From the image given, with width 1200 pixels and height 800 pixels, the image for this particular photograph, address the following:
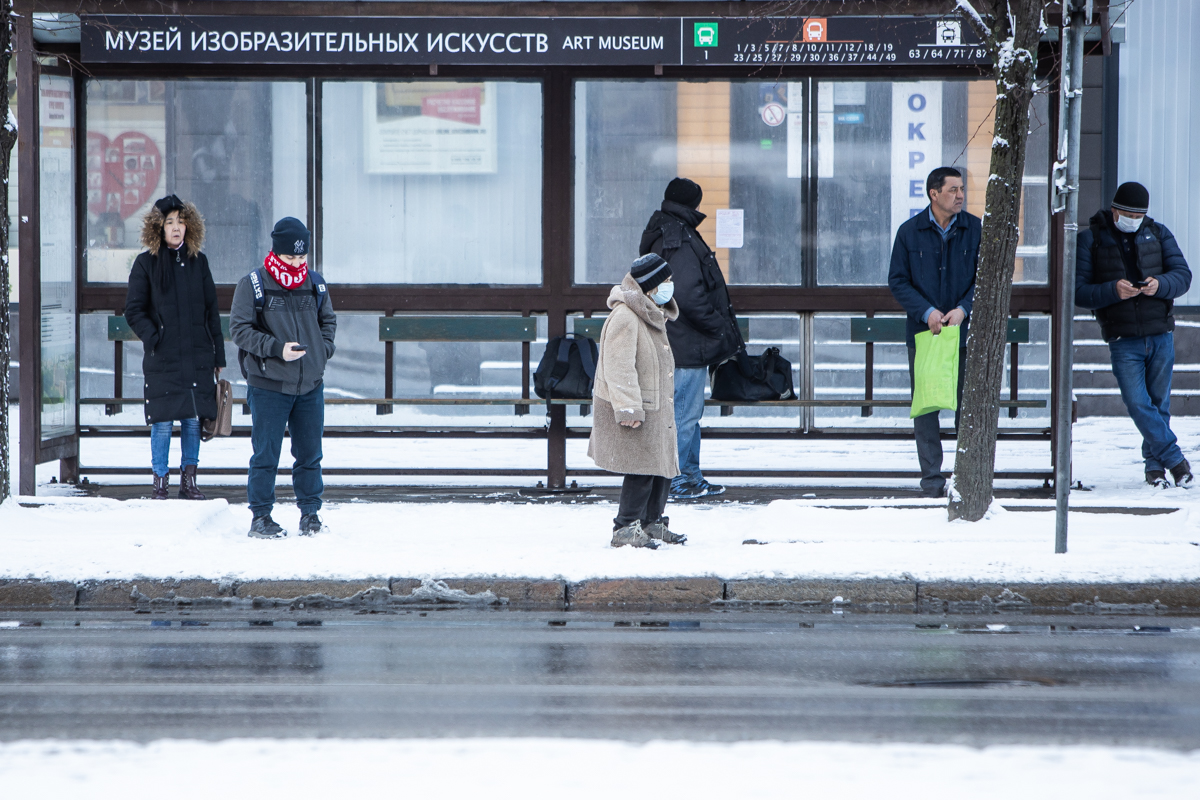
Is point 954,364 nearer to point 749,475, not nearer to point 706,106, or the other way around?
point 749,475

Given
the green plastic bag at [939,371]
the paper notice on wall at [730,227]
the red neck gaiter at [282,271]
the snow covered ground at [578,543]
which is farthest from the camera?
the paper notice on wall at [730,227]

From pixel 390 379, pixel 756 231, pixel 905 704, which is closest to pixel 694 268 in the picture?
pixel 756 231

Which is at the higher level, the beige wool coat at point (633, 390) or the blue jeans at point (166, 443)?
the beige wool coat at point (633, 390)

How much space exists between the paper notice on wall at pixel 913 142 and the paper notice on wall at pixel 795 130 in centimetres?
69

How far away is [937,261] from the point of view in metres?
9.30

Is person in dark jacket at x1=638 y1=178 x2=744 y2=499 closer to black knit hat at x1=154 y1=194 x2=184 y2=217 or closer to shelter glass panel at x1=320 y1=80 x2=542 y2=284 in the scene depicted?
shelter glass panel at x1=320 y1=80 x2=542 y2=284

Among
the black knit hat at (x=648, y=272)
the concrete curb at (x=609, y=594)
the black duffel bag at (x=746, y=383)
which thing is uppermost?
the black knit hat at (x=648, y=272)

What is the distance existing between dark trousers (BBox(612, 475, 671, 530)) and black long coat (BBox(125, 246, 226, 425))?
3.23 meters

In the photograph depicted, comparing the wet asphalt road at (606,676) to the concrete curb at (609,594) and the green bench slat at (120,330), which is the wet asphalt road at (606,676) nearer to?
the concrete curb at (609,594)

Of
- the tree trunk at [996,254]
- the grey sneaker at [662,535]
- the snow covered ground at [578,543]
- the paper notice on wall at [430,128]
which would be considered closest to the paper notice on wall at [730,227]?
the paper notice on wall at [430,128]

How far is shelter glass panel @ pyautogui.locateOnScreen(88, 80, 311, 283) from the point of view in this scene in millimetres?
10641

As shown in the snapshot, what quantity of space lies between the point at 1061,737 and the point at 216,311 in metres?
6.61

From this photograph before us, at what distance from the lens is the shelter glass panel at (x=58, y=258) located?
9773mm

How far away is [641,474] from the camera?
754cm
